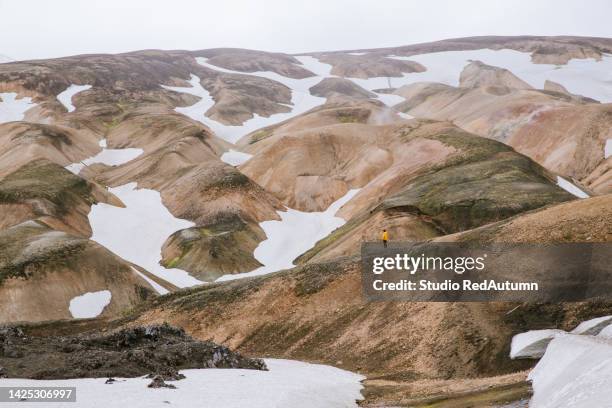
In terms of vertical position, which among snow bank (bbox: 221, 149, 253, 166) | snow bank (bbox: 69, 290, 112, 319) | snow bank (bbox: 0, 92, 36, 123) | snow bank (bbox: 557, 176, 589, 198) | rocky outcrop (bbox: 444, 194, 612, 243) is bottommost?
snow bank (bbox: 69, 290, 112, 319)

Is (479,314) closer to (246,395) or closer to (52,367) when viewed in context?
(246,395)

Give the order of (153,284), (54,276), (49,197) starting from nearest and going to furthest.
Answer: (54,276)
(153,284)
(49,197)

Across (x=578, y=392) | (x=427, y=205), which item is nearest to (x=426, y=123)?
(x=427, y=205)

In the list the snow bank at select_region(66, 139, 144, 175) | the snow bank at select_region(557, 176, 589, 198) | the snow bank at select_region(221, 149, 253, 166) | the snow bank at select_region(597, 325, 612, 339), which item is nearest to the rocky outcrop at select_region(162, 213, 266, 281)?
the snow bank at select_region(221, 149, 253, 166)

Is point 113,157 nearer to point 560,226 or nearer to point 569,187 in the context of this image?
point 569,187

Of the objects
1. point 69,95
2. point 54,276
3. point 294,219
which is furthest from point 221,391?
point 69,95

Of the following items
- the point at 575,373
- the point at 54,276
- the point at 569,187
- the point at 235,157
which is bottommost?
the point at 54,276

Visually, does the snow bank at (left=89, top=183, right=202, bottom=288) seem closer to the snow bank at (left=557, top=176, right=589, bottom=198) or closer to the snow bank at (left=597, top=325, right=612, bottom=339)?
the snow bank at (left=557, top=176, right=589, bottom=198)
